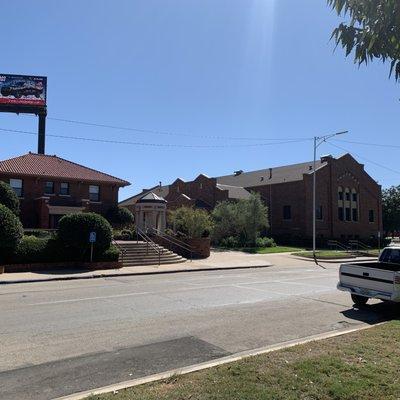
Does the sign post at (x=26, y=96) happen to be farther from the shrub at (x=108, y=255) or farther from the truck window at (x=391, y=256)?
the truck window at (x=391, y=256)

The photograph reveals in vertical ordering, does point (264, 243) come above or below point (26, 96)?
below

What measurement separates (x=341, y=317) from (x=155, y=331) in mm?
4625

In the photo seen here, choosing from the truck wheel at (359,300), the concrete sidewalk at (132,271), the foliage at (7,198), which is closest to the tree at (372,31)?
the truck wheel at (359,300)

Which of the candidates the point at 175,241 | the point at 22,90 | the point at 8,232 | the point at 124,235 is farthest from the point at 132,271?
the point at 22,90

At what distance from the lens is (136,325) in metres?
9.70

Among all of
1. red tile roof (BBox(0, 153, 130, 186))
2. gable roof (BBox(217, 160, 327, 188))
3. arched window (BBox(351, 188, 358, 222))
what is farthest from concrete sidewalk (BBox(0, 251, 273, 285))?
arched window (BBox(351, 188, 358, 222))

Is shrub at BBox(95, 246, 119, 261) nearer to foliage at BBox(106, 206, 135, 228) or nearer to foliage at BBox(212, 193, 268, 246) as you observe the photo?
foliage at BBox(106, 206, 135, 228)

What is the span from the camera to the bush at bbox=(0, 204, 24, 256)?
22000 mm

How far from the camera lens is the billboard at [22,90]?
158 feet

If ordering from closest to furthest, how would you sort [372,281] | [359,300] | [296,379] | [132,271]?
1. [296,379]
2. [372,281]
3. [359,300]
4. [132,271]

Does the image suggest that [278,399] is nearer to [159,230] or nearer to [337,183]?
[159,230]

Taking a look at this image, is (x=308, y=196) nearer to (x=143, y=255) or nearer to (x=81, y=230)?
(x=143, y=255)

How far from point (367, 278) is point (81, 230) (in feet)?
52.6

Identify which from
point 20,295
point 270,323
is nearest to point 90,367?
point 270,323
